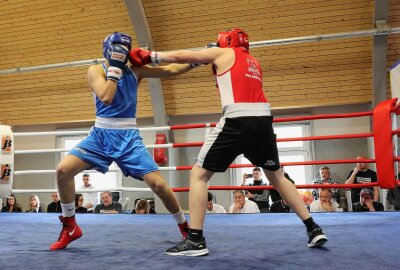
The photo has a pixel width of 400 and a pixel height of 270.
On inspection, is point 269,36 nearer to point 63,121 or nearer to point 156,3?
point 156,3

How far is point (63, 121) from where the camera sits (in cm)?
853

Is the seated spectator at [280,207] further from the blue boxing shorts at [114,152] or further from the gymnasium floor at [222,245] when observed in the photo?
the blue boxing shorts at [114,152]

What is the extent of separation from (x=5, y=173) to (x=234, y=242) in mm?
2936

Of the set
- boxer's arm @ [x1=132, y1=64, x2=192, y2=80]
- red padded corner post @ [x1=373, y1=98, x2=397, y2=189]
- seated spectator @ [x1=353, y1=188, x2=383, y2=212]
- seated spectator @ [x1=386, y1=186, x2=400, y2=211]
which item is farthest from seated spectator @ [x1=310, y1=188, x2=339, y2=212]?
boxer's arm @ [x1=132, y1=64, x2=192, y2=80]

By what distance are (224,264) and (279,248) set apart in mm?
468

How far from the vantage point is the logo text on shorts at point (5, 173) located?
397cm

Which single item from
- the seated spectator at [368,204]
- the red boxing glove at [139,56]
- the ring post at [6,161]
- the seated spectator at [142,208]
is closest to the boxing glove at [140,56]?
the red boxing glove at [139,56]

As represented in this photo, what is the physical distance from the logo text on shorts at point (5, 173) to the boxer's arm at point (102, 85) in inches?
93.5

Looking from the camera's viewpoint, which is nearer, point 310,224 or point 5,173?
point 310,224

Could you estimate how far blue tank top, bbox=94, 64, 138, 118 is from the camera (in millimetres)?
2277

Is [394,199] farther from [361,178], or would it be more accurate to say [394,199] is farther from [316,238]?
[316,238]

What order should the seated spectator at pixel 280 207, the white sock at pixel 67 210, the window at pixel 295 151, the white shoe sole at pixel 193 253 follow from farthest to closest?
→ the window at pixel 295 151 < the seated spectator at pixel 280 207 < the white sock at pixel 67 210 < the white shoe sole at pixel 193 253

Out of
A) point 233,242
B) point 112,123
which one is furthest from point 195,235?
point 112,123

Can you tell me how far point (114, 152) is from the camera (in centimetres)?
221
